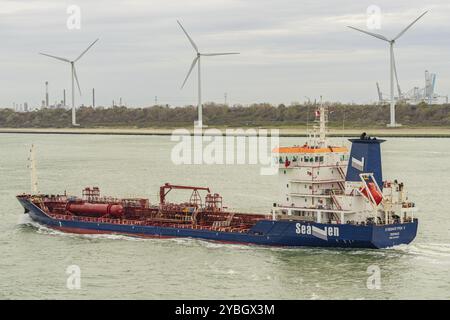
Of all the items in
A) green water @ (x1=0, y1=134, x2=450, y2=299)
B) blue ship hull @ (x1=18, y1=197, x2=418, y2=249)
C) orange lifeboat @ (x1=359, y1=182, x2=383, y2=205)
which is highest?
orange lifeboat @ (x1=359, y1=182, x2=383, y2=205)

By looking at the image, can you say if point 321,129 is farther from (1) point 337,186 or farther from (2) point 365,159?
(2) point 365,159

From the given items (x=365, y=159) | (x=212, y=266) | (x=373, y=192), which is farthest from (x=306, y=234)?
(x=212, y=266)

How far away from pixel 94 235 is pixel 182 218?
4.99 meters

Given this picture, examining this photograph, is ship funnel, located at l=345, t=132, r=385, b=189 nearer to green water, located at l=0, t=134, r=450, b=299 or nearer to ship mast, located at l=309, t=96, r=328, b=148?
ship mast, located at l=309, t=96, r=328, b=148

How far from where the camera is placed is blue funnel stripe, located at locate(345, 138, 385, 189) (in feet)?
137

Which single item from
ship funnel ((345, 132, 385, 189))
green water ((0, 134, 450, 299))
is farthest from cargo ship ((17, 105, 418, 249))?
green water ((0, 134, 450, 299))

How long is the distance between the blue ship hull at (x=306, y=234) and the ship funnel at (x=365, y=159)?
247cm

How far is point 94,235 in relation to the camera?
48.4 m

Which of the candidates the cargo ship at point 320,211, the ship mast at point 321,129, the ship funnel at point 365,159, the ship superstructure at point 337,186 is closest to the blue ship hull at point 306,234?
the cargo ship at point 320,211

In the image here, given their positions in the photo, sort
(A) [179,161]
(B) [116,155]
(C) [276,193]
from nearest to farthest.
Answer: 1. (C) [276,193]
2. (A) [179,161]
3. (B) [116,155]
